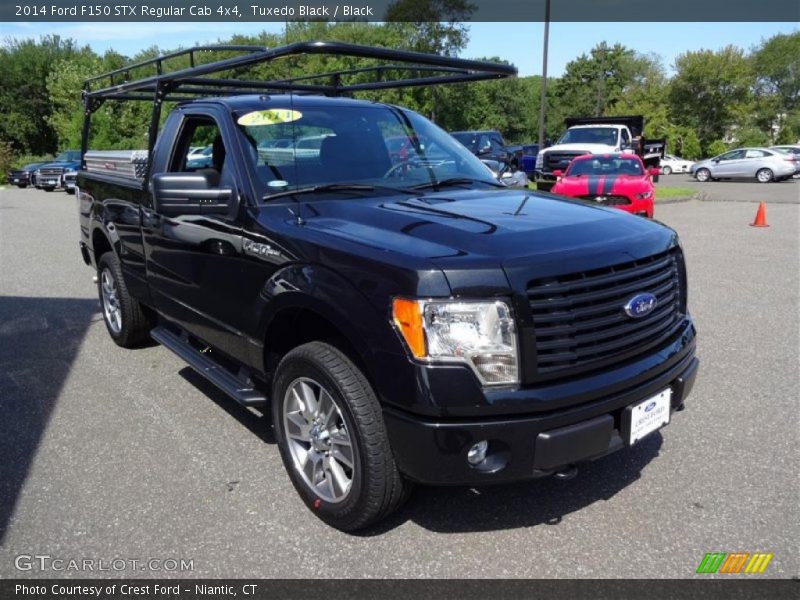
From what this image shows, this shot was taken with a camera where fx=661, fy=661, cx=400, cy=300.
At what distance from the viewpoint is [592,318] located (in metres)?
2.69

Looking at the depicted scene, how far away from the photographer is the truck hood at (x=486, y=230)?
259cm

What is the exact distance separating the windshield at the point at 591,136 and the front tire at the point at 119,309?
55.2 feet

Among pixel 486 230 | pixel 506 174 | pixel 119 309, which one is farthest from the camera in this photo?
pixel 119 309

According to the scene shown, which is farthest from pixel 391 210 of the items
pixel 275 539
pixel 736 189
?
pixel 736 189

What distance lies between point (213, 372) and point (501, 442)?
204 cm

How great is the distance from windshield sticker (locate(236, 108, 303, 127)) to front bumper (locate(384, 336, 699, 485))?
1.96m

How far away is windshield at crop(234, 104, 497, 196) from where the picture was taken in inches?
142

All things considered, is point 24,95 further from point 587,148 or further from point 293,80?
point 293,80

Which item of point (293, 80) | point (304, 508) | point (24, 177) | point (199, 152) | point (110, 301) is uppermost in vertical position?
point (293, 80)

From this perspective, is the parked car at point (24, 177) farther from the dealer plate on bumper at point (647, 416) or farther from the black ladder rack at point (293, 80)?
the dealer plate on bumper at point (647, 416)

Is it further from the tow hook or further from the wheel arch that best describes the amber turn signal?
the tow hook

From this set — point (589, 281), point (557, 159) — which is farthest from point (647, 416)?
point (557, 159)

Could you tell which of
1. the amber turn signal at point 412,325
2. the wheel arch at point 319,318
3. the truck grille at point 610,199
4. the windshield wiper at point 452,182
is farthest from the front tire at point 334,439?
the truck grille at point 610,199

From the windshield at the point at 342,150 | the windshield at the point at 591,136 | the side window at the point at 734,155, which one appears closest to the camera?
the windshield at the point at 342,150
